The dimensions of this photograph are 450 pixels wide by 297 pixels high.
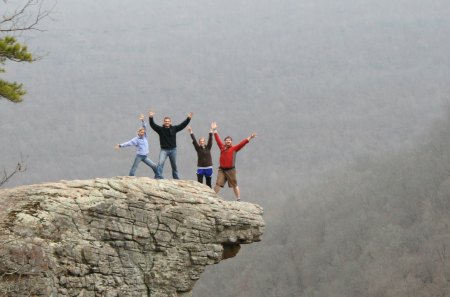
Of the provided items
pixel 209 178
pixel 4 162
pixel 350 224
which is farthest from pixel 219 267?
pixel 209 178

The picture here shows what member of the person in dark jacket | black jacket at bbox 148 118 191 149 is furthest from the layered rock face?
black jacket at bbox 148 118 191 149

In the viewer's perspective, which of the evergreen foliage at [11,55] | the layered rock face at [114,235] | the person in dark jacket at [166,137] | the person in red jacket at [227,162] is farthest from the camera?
the person in red jacket at [227,162]

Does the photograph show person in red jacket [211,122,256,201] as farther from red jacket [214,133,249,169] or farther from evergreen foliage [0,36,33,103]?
evergreen foliage [0,36,33,103]

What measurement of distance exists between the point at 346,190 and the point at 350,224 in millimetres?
14002

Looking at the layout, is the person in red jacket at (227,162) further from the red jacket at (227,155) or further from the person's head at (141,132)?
the person's head at (141,132)

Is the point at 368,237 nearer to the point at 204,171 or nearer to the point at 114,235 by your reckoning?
the point at 204,171

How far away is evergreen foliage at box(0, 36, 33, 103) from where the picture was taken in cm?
1916

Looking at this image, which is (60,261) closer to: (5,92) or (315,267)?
(5,92)

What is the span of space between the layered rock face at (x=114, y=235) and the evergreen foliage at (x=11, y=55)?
2.78 m

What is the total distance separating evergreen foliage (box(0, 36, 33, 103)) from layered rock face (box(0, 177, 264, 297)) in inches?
109

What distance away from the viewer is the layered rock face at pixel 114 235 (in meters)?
18.0

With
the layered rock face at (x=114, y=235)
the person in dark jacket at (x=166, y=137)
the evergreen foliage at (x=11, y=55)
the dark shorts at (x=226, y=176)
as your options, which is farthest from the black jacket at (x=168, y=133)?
the evergreen foliage at (x=11, y=55)

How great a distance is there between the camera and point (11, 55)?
19.5 m

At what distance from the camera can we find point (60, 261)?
18.6 m
